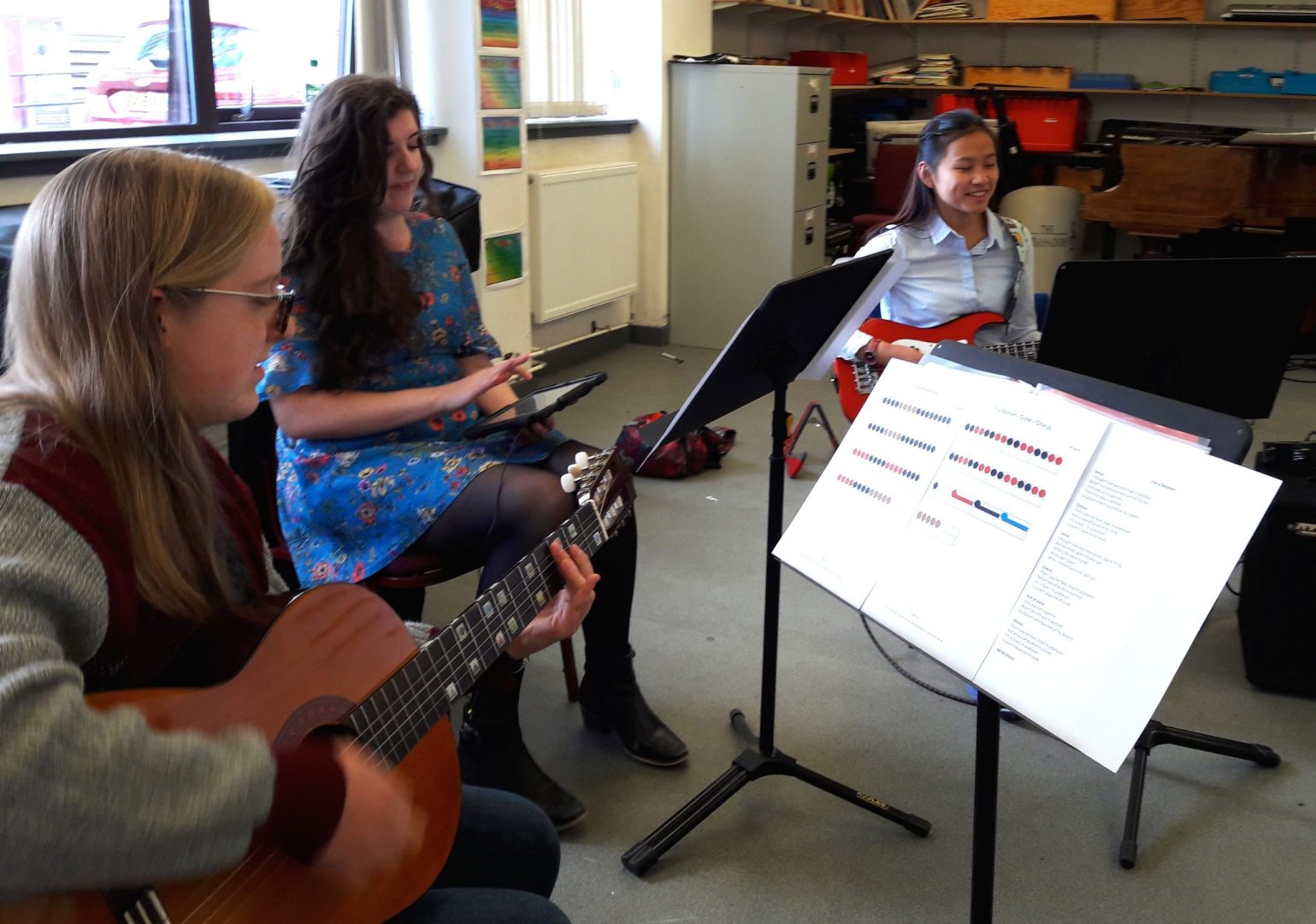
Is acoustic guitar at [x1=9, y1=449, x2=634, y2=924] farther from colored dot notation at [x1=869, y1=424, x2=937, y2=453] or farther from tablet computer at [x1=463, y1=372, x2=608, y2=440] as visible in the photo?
tablet computer at [x1=463, y1=372, x2=608, y2=440]

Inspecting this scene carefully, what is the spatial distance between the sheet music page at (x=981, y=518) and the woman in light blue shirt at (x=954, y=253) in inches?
54.0

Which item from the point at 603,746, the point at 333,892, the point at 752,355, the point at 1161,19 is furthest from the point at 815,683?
the point at 1161,19

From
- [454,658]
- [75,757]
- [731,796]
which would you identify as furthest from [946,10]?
[75,757]

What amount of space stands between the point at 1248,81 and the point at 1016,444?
227 inches

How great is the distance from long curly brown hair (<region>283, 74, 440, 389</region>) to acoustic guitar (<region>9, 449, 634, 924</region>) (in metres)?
0.76

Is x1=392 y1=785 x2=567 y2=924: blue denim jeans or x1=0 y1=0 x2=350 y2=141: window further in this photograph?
x1=0 y1=0 x2=350 y2=141: window

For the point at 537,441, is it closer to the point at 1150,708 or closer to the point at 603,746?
the point at 603,746

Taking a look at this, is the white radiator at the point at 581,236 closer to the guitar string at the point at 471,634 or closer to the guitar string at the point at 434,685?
the guitar string at the point at 471,634

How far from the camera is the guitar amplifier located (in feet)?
7.34

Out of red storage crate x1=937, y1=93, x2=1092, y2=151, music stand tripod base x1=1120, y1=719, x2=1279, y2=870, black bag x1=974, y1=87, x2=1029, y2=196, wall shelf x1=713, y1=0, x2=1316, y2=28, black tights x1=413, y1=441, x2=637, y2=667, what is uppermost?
wall shelf x1=713, y1=0, x2=1316, y2=28

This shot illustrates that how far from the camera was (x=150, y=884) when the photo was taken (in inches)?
32.0

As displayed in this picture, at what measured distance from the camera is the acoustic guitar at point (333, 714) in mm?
854

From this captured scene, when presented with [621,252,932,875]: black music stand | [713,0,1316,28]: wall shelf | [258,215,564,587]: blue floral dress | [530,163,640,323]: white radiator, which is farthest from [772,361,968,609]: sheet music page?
[713,0,1316,28]: wall shelf

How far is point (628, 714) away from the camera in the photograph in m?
2.06
